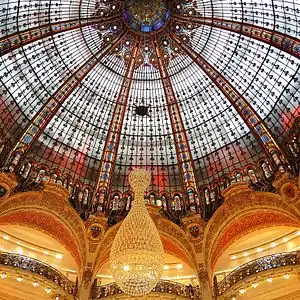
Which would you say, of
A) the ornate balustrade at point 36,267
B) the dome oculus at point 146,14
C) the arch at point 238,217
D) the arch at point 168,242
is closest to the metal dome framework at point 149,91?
the dome oculus at point 146,14

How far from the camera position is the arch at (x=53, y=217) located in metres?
19.3

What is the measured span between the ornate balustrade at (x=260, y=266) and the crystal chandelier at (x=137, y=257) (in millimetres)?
6287

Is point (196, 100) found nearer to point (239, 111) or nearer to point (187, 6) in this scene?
point (239, 111)

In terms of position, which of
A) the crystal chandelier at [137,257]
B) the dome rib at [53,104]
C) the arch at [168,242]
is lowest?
the crystal chandelier at [137,257]

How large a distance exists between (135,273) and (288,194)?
903cm

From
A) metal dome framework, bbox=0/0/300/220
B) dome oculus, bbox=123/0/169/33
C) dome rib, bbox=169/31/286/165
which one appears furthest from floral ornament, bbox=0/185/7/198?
dome rib, bbox=169/31/286/165

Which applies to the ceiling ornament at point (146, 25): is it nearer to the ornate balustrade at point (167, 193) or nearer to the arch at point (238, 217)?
the ornate balustrade at point (167, 193)

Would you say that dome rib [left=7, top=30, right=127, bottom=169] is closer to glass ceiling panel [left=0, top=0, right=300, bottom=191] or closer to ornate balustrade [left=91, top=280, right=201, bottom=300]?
glass ceiling panel [left=0, top=0, right=300, bottom=191]

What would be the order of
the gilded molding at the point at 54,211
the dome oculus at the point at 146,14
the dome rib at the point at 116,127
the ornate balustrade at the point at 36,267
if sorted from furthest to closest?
the dome rib at the point at 116,127 < the dome oculus at the point at 146,14 < the gilded molding at the point at 54,211 < the ornate balustrade at the point at 36,267

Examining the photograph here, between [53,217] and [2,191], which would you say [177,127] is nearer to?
[53,217]

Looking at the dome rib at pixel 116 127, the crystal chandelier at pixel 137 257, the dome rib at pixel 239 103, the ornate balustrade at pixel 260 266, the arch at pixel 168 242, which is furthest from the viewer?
the dome rib at pixel 116 127

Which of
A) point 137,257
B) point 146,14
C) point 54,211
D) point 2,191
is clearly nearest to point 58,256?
point 54,211

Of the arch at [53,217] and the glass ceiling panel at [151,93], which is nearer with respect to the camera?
the arch at [53,217]

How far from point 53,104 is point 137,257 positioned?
1090 centimetres
